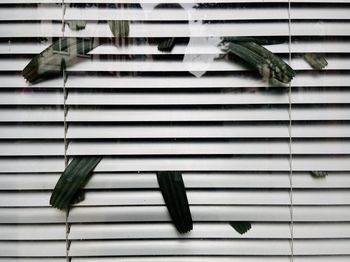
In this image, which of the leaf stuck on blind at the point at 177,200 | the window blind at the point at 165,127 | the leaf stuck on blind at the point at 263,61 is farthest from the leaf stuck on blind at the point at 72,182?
the leaf stuck on blind at the point at 263,61

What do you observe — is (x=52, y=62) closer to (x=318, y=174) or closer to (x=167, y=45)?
(x=167, y=45)

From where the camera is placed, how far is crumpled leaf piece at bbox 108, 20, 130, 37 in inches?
46.9

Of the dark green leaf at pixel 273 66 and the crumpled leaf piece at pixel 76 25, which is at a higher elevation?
the crumpled leaf piece at pixel 76 25

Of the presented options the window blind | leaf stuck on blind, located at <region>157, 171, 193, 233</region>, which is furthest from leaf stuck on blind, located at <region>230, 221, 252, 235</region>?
leaf stuck on blind, located at <region>157, 171, 193, 233</region>

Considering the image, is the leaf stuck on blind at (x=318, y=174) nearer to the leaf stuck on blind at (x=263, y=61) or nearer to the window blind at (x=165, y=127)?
the window blind at (x=165, y=127)

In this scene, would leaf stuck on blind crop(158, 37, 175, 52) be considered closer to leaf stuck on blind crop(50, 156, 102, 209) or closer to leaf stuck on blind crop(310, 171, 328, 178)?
leaf stuck on blind crop(50, 156, 102, 209)

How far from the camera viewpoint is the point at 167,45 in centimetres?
120

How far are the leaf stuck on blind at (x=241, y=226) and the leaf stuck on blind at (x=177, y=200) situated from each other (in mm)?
141

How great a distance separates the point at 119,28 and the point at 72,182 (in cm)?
50

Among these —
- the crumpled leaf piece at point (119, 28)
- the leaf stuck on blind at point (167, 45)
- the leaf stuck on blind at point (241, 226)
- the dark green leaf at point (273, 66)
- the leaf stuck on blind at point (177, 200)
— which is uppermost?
the crumpled leaf piece at point (119, 28)

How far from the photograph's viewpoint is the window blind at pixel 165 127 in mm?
1198

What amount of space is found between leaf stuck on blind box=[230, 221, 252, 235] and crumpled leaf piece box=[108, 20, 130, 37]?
68 centimetres

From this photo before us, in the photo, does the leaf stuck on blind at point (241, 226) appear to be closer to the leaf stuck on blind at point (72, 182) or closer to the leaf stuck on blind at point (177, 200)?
the leaf stuck on blind at point (177, 200)

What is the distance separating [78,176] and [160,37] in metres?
0.50
